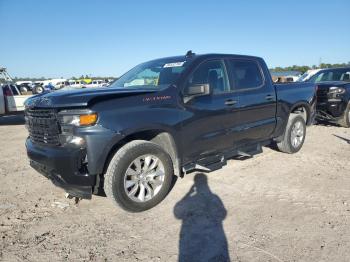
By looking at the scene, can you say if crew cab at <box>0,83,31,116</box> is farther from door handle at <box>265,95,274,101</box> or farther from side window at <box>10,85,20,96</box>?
door handle at <box>265,95,274,101</box>

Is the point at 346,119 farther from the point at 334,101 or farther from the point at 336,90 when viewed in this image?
the point at 336,90

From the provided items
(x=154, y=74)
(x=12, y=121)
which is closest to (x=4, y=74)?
(x=12, y=121)

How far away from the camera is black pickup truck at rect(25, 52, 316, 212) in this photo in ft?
11.5

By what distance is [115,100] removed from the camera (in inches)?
142

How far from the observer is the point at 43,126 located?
12.4ft

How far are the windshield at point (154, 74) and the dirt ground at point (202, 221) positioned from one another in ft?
5.06

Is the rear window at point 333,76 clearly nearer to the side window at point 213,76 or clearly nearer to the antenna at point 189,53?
the side window at point 213,76

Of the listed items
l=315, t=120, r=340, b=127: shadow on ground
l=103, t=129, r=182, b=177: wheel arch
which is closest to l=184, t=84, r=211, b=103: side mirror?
l=103, t=129, r=182, b=177: wheel arch

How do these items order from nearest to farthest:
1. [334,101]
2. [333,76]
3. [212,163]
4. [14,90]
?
1. [212,163]
2. [334,101]
3. [333,76]
4. [14,90]

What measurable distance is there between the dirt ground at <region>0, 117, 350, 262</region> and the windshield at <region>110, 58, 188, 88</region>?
154 centimetres

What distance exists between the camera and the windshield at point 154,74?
4.44m

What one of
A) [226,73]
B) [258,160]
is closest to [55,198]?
[226,73]

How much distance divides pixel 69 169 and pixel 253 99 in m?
3.09

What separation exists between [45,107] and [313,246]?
3.13 m
